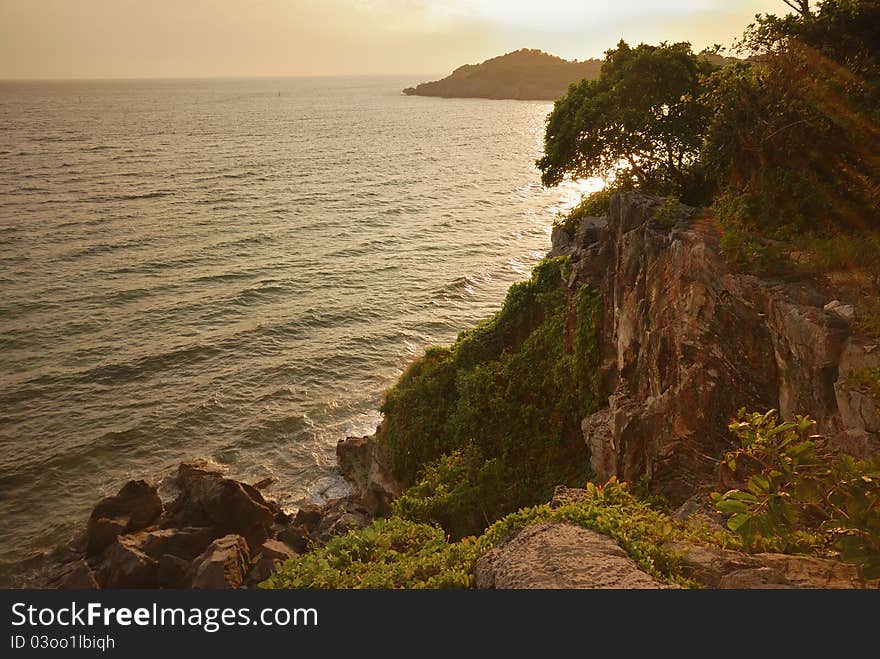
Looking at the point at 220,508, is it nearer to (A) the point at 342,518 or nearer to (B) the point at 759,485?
(A) the point at 342,518

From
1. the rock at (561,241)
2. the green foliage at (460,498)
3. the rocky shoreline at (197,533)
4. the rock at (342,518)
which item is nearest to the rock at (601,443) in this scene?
the green foliage at (460,498)


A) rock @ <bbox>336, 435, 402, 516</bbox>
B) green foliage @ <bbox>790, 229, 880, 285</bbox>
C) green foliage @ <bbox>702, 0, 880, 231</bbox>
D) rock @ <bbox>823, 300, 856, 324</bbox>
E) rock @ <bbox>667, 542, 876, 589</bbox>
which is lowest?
rock @ <bbox>336, 435, 402, 516</bbox>

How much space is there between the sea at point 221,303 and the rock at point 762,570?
22.7m

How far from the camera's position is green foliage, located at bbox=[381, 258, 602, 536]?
808 inches

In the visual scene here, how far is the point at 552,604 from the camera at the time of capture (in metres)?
7.07

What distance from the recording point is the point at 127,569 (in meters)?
22.4

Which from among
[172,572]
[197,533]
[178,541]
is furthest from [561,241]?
[172,572]

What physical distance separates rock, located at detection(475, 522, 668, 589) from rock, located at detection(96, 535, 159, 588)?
1742 centimetres

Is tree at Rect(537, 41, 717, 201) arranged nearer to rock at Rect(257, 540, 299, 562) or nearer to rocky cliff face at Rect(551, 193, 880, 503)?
rocky cliff face at Rect(551, 193, 880, 503)

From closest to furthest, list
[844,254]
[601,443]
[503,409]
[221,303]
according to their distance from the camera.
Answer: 1. [844,254]
2. [601,443]
3. [503,409]
4. [221,303]

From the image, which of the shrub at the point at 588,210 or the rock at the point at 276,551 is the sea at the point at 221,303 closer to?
the rock at the point at 276,551

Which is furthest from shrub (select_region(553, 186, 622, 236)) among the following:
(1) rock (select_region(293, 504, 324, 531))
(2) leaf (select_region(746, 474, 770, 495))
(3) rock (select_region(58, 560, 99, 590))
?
(3) rock (select_region(58, 560, 99, 590))

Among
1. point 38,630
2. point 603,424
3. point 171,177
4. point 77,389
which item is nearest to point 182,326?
point 77,389

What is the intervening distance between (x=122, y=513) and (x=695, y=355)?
976 inches
